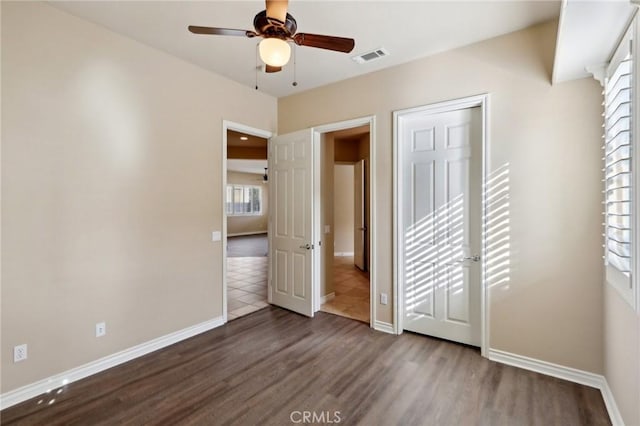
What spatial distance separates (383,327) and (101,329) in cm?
279

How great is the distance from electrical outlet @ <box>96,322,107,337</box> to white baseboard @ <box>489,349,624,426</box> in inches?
138

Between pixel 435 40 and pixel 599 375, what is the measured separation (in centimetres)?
313

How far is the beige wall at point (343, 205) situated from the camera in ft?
26.9

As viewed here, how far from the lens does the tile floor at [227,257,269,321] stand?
4.12 metres

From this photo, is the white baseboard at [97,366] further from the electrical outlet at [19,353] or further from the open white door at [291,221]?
the open white door at [291,221]

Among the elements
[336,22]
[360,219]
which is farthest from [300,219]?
[360,219]

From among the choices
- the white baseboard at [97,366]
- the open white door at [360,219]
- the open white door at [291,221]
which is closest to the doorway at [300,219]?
the open white door at [291,221]

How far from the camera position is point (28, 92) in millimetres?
2191

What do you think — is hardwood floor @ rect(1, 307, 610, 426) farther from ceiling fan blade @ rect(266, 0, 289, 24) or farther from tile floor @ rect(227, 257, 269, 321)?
ceiling fan blade @ rect(266, 0, 289, 24)

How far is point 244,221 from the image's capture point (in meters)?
13.2

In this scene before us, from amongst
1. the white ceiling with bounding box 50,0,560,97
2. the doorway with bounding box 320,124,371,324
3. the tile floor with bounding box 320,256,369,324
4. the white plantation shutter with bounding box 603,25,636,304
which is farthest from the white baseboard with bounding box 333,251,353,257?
the white plantation shutter with bounding box 603,25,636,304

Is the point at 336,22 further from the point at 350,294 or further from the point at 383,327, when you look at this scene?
the point at 350,294

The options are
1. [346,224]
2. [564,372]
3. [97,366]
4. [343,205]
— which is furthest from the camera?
[346,224]

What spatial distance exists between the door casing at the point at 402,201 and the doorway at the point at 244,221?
1943 millimetres
